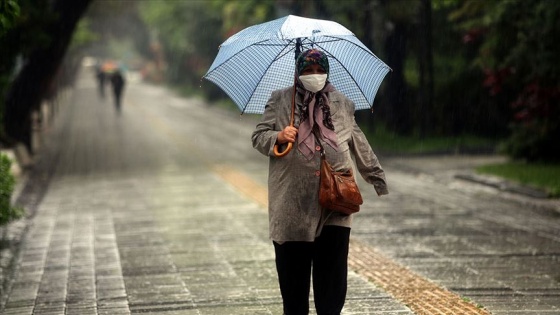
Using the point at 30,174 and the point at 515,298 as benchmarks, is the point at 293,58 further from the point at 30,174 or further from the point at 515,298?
the point at 30,174

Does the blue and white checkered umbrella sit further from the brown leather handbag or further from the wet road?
the wet road

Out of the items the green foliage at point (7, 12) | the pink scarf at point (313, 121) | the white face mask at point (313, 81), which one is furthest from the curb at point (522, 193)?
the white face mask at point (313, 81)

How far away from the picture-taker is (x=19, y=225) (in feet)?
47.5

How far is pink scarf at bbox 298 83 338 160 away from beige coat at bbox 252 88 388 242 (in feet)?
0.12

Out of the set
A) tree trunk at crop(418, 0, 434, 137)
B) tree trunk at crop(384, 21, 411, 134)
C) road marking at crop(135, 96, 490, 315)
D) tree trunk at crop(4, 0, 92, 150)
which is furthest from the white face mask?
tree trunk at crop(384, 21, 411, 134)

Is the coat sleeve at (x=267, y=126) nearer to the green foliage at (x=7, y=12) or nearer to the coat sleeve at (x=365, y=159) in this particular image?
the coat sleeve at (x=365, y=159)

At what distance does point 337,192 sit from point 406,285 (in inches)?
116

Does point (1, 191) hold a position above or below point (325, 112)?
below

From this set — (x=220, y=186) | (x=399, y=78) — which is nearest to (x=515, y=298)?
(x=220, y=186)

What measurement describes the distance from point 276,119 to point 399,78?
69.5 feet

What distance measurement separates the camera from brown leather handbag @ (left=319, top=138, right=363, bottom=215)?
6.29 meters

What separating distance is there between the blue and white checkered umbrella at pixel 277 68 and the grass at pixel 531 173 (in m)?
9.13

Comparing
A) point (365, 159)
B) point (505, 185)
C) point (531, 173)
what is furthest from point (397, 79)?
point (365, 159)

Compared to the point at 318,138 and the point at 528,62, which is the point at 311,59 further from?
the point at 528,62
